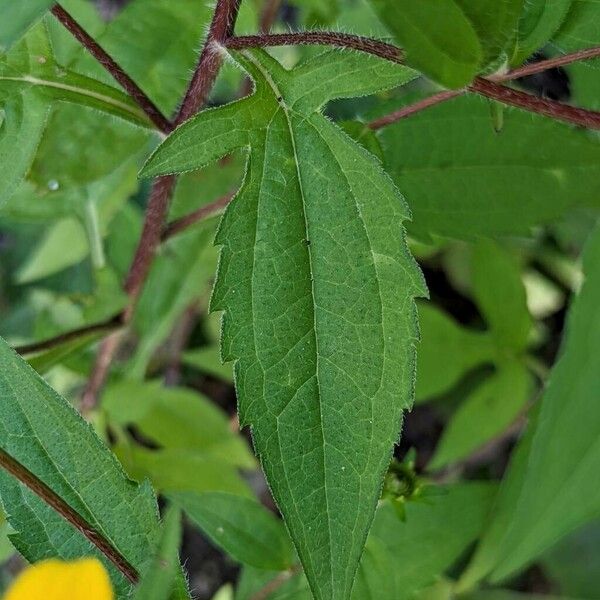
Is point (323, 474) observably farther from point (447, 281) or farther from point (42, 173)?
point (447, 281)

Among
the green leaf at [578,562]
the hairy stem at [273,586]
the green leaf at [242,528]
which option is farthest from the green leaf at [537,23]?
the green leaf at [578,562]

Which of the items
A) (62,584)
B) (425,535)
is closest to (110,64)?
(62,584)

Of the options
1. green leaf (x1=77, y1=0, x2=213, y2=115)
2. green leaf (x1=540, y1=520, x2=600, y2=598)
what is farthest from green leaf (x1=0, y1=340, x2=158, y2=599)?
green leaf (x1=540, y1=520, x2=600, y2=598)

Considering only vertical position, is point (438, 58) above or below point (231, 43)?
below

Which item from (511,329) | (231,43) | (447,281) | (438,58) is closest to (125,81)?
A: (231,43)

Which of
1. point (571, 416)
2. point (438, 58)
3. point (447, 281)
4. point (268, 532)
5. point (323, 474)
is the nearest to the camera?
point (438, 58)

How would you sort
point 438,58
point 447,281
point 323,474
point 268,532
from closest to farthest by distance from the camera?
point 438,58 → point 323,474 → point 268,532 → point 447,281

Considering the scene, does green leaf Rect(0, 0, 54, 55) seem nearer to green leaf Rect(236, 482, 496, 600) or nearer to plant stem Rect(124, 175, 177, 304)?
plant stem Rect(124, 175, 177, 304)
